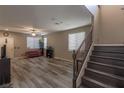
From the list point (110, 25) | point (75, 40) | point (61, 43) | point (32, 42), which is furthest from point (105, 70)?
point (32, 42)

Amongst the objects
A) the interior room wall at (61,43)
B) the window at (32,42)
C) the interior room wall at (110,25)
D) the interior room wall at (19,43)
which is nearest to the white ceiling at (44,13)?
the interior room wall at (110,25)

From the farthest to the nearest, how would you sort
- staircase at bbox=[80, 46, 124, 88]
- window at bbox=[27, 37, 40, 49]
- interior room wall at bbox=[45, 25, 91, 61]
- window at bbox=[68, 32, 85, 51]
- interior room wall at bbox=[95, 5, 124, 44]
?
window at bbox=[27, 37, 40, 49]
interior room wall at bbox=[45, 25, 91, 61]
window at bbox=[68, 32, 85, 51]
interior room wall at bbox=[95, 5, 124, 44]
staircase at bbox=[80, 46, 124, 88]

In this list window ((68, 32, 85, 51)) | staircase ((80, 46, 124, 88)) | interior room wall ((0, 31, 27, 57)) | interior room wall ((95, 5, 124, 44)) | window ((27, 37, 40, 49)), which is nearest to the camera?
staircase ((80, 46, 124, 88))

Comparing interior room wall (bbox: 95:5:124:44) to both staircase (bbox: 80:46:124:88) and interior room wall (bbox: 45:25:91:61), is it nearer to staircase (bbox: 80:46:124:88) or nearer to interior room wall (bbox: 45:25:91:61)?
staircase (bbox: 80:46:124:88)

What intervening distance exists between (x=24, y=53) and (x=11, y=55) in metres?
1.21

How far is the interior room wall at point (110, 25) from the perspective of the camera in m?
4.52

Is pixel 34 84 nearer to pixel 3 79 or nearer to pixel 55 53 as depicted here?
pixel 3 79

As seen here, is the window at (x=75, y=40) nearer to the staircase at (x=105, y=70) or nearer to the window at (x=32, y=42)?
the staircase at (x=105, y=70)

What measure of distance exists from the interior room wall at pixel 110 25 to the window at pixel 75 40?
1.83m

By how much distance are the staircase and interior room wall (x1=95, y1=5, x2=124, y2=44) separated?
985mm

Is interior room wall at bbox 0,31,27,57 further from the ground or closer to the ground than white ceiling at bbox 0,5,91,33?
closer to the ground

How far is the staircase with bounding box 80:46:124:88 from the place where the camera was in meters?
2.80

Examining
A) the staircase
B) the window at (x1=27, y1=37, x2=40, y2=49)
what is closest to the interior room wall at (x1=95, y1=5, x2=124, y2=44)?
the staircase

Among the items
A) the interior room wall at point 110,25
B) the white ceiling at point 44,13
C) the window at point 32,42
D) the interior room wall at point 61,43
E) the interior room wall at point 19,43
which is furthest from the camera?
the window at point 32,42
